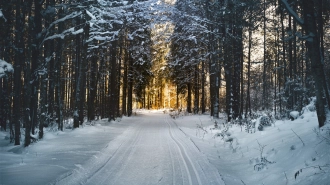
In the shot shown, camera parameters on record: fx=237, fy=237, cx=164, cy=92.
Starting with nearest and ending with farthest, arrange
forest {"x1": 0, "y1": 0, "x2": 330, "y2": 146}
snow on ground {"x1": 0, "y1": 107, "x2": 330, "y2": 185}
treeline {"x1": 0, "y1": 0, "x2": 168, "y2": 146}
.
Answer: snow on ground {"x1": 0, "y1": 107, "x2": 330, "y2": 185}
forest {"x1": 0, "y1": 0, "x2": 330, "y2": 146}
treeline {"x1": 0, "y1": 0, "x2": 168, "y2": 146}

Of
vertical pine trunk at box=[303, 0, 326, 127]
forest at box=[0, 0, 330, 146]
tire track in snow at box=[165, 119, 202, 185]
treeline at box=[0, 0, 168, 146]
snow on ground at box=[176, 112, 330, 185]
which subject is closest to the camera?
snow on ground at box=[176, 112, 330, 185]

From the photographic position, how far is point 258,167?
6211mm

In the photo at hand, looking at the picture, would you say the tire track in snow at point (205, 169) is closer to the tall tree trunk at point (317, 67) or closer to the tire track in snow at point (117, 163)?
the tire track in snow at point (117, 163)

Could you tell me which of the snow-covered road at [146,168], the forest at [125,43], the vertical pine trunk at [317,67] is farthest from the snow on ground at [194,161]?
the forest at [125,43]

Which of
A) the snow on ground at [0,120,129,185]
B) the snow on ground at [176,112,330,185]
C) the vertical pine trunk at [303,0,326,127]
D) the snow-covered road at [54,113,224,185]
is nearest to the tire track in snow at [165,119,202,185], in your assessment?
the snow-covered road at [54,113,224,185]

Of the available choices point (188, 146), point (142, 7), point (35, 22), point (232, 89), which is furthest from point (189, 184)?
point (142, 7)

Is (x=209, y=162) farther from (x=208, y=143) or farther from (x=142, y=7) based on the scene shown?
(x=142, y=7)

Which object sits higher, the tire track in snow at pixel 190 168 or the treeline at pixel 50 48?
the treeline at pixel 50 48

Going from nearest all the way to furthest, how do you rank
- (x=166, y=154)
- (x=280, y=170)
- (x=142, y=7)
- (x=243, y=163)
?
(x=280, y=170), (x=243, y=163), (x=166, y=154), (x=142, y=7)

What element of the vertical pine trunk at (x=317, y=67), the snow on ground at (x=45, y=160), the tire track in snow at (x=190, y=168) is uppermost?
the vertical pine trunk at (x=317, y=67)

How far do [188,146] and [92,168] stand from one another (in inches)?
167

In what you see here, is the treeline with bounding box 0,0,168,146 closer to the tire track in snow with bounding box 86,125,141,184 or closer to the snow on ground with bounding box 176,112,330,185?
the tire track in snow with bounding box 86,125,141,184

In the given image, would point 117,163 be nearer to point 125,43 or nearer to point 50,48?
point 50,48

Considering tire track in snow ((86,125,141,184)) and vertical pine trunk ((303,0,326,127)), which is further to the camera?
vertical pine trunk ((303,0,326,127))
